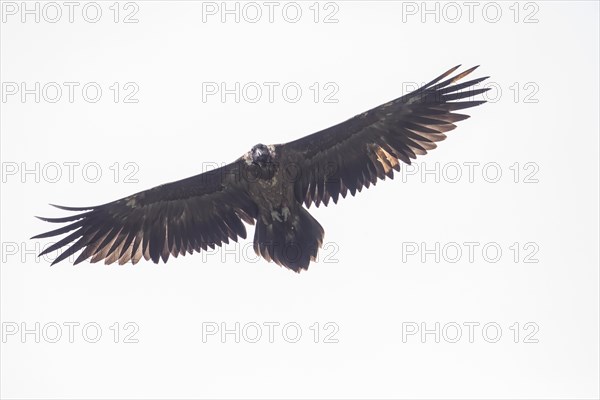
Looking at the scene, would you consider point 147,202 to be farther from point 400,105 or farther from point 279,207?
point 400,105

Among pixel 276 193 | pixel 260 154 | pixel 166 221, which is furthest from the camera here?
pixel 166 221

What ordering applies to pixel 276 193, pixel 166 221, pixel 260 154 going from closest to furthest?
pixel 260 154 → pixel 276 193 → pixel 166 221

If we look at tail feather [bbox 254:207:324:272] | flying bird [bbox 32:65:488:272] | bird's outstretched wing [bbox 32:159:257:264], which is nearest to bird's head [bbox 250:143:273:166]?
flying bird [bbox 32:65:488:272]

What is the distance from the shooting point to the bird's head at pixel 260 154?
57.6ft

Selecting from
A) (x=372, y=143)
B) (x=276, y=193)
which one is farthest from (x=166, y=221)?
(x=372, y=143)

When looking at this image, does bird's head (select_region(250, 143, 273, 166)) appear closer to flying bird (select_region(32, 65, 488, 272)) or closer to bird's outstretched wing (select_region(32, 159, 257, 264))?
flying bird (select_region(32, 65, 488, 272))

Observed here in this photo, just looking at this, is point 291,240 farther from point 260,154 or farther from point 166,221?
point 166,221

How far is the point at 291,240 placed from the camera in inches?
717

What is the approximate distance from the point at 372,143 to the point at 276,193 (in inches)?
61.2

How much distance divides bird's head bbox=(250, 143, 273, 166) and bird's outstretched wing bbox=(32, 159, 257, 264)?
2.37ft

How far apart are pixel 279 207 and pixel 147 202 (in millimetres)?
1990

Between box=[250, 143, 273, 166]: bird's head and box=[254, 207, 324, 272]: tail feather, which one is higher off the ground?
box=[250, 143, 273, 166]: bird's head

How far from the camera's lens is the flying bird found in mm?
17875

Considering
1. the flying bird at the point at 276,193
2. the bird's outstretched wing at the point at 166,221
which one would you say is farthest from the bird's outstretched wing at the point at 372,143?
the bird's outstretched wing at the point at 166,221
